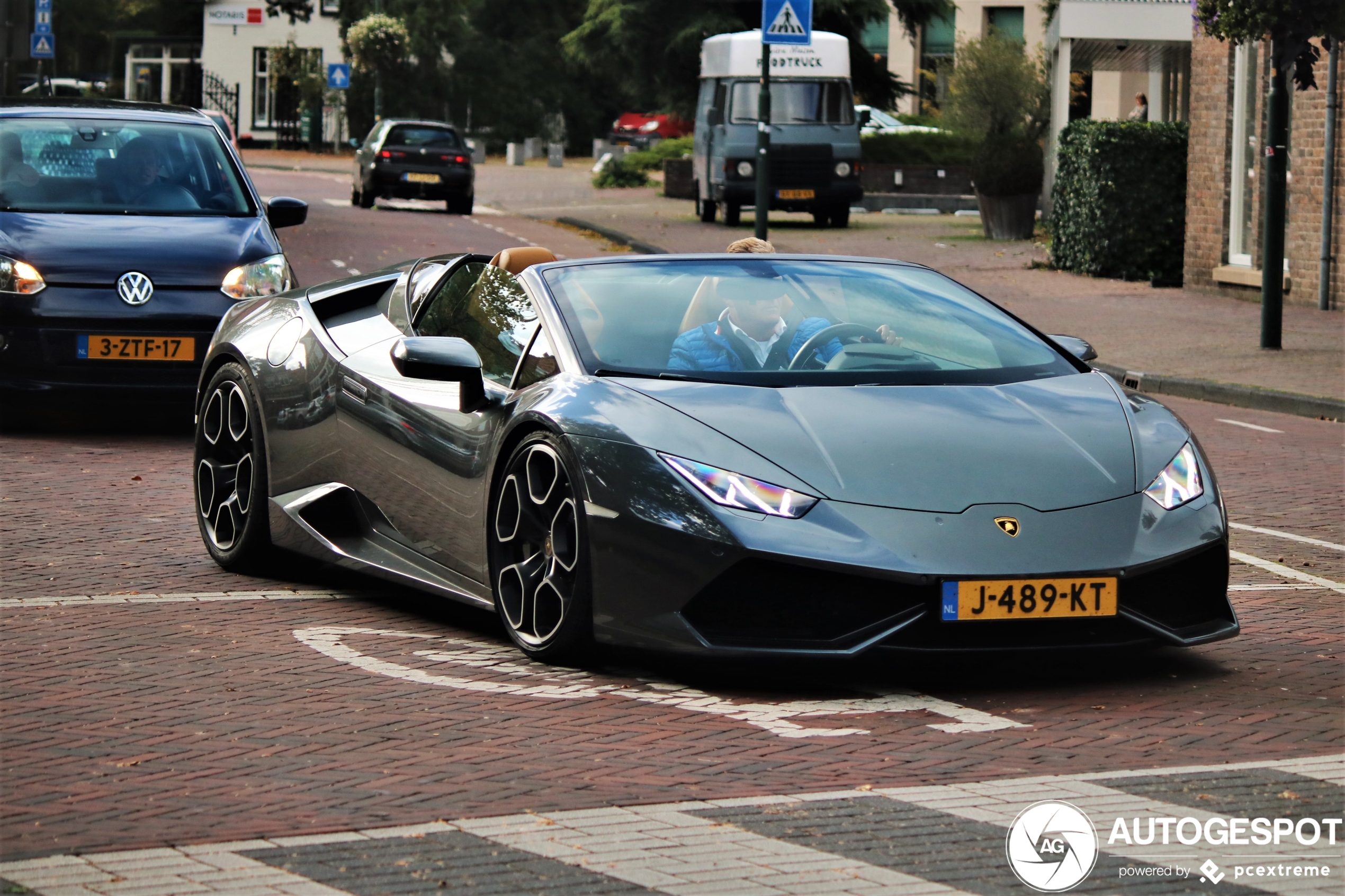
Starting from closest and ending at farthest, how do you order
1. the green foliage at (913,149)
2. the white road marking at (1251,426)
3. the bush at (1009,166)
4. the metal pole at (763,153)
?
the white road marking at (1251,426), the metal pole at (763,153), the bush at (1009,166), the green foliage at (913,149)

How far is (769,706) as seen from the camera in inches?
212

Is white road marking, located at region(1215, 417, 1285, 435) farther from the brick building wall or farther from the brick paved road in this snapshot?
the brick building wall

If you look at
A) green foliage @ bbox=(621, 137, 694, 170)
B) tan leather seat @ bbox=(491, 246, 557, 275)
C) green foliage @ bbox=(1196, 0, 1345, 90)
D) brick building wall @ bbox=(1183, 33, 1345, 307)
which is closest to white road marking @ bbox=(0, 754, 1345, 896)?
tan leather seat @ bbox=(491, 246, 557, 275)

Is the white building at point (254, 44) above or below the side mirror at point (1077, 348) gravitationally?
above

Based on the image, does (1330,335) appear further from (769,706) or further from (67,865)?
(67,865)

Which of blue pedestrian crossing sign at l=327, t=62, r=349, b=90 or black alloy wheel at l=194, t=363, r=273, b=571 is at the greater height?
blue pedestrian crossing sign at l=327, t=62, r=349, b=90

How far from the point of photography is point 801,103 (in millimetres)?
32406

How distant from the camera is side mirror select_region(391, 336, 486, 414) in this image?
613 centimetres

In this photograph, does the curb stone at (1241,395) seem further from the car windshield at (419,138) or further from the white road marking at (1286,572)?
the car windshield at (419,138)

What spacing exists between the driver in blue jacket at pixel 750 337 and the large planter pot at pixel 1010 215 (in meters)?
24.7

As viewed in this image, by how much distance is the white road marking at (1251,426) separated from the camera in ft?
42.0

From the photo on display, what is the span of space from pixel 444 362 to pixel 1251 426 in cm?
820

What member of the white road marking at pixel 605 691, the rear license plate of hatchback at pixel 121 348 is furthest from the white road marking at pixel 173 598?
the rear license plate of hatchback at pixel 121 348

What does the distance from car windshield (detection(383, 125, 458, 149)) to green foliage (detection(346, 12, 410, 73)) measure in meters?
30.7
